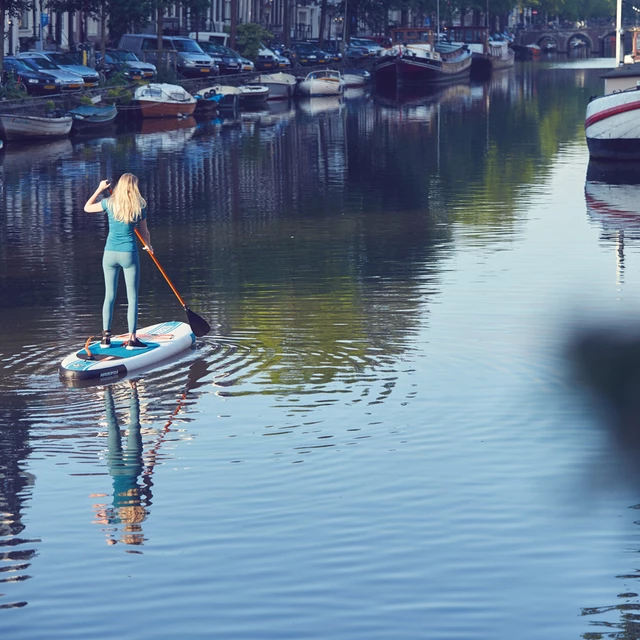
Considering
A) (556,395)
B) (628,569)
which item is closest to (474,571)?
A: (628,569)

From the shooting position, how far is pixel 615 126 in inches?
1293

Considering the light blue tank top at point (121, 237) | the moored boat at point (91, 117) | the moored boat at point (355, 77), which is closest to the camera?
the light blue tank top at point (121, 237)

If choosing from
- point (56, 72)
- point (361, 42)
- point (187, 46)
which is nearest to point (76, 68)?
point (56, 72)

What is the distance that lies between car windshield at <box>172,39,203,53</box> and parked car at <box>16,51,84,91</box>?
14.0m

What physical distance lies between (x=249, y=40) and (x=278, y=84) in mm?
6658

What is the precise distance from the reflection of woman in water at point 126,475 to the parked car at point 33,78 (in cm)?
3650

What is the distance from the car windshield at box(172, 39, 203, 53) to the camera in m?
62.5

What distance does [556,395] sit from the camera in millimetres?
2865

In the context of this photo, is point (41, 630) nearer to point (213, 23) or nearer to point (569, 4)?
point (213, 23)

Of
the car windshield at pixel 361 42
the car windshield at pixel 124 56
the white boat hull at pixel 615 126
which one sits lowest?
the white boat hull at pixel 615 126

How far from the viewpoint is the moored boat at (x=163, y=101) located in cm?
4928

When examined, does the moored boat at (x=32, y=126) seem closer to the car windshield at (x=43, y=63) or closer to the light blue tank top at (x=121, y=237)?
the car windshield at (x=43, y=63)

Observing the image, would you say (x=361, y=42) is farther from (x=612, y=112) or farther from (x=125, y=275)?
(x=125, y=275)

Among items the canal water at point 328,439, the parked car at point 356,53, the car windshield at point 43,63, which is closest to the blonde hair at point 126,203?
the canal water at point 328,439
